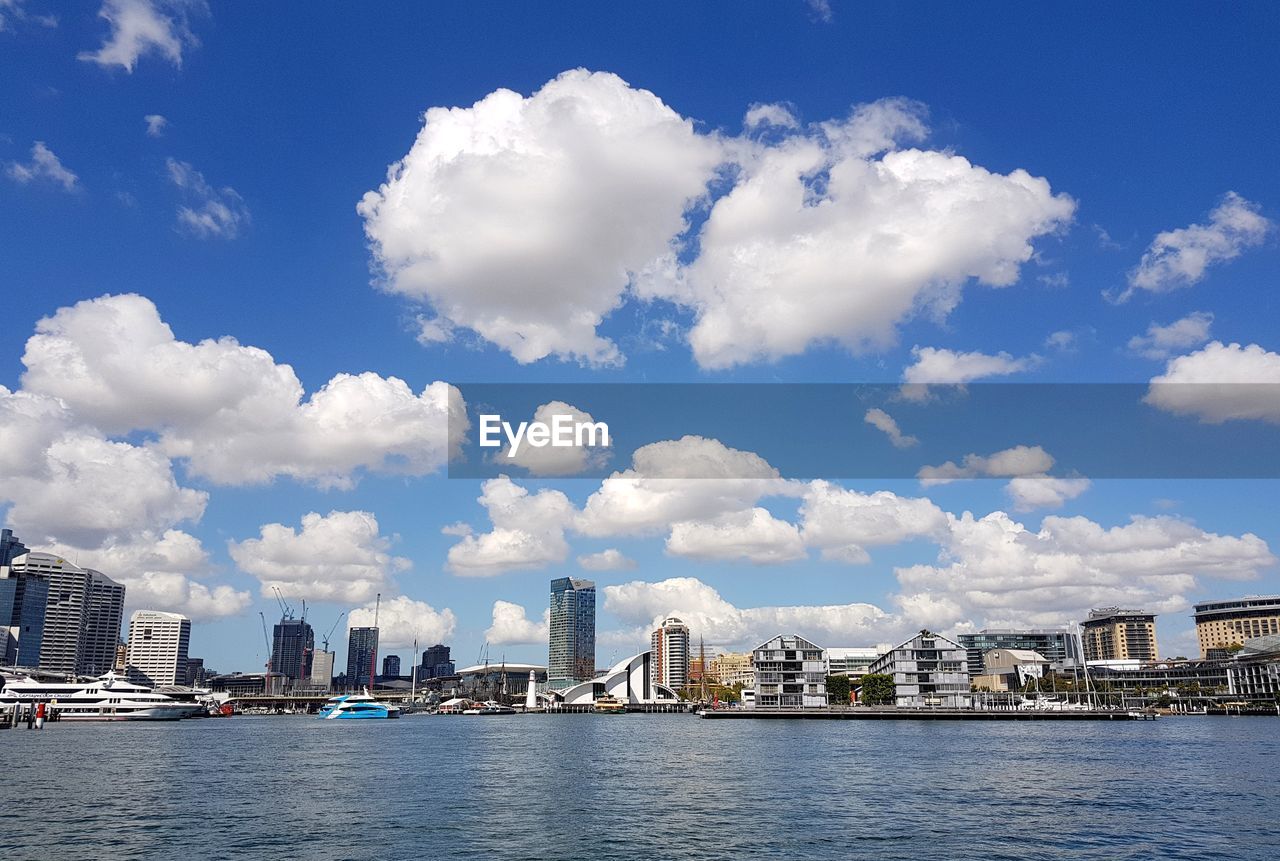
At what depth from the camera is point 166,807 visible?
59250 mm

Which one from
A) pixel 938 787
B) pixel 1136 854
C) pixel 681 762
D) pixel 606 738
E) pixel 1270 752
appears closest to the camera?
pixel 1136 854

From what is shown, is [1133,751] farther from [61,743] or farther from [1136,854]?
[61,743]

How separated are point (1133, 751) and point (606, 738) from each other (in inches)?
3070

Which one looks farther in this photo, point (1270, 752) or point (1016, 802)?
point (1270, 752)

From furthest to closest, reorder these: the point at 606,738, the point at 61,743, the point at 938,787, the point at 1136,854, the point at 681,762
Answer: the point at 606,738
the point at 61,743
the point at 681,762
the point at 938,787
the point at 1136,854

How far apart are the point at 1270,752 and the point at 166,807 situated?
107 metres

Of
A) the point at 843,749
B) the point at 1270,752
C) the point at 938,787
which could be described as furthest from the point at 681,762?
the point at 1270,752

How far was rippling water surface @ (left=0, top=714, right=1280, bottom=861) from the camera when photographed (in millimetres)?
45531

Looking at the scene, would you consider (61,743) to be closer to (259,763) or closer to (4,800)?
(259,763)

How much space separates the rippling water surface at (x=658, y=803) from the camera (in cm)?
4553

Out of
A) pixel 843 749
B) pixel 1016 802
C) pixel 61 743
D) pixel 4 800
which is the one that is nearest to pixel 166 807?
pixel 4 800

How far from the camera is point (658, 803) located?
201ft

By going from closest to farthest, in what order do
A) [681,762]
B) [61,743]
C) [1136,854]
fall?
1. [1136,854]
2. [681,762]
3. [61,743]

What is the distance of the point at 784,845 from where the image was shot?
45.6 meters
